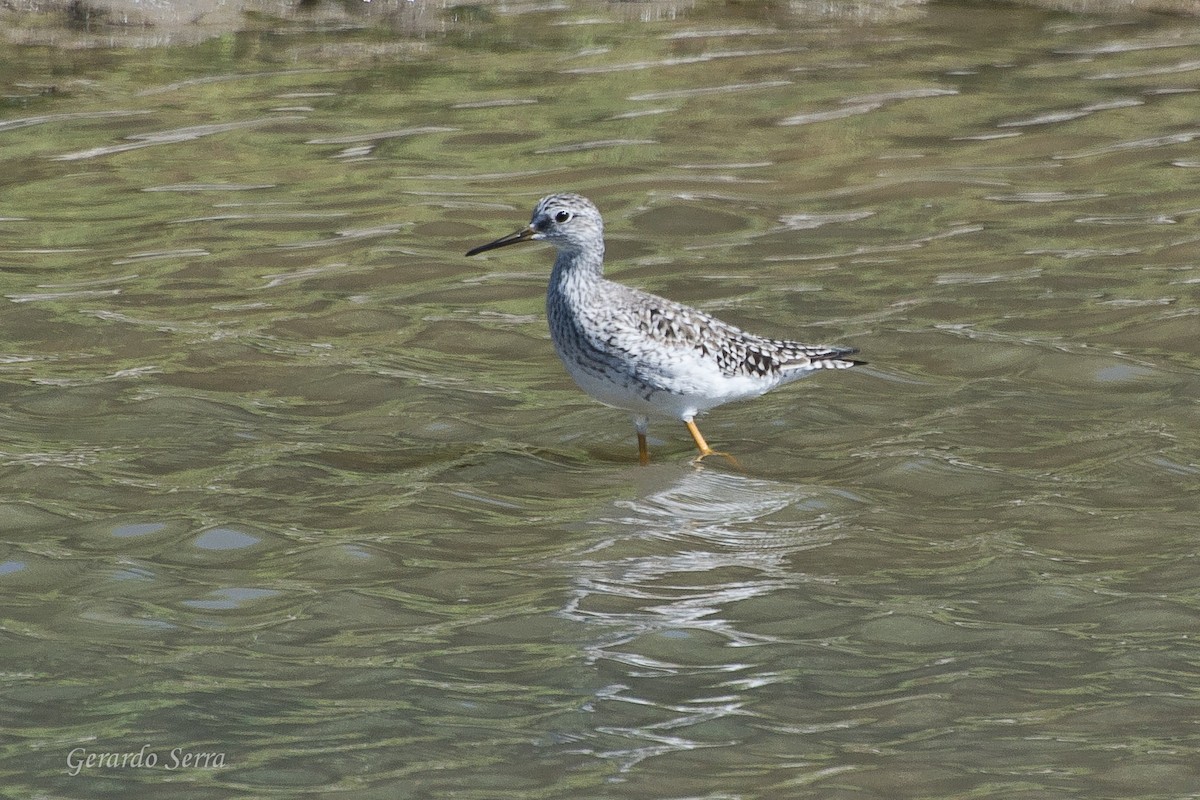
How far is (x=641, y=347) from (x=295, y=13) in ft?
38.6

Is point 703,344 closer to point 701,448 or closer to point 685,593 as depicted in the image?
point 701,448

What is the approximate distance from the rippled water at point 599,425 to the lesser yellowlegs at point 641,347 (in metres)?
0.43

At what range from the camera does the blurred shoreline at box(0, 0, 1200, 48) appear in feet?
63.1

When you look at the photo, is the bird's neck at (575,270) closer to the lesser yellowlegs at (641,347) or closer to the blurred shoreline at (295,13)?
the lesser yellowlegs at (641,347)

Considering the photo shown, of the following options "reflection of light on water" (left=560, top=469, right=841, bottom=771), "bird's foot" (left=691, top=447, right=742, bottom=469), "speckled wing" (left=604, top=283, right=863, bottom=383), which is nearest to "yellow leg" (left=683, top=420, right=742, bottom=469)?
"bird's foot" (left=691, top=447, right=742, bottom=469)

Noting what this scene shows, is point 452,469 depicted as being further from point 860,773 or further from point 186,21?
point 186,21

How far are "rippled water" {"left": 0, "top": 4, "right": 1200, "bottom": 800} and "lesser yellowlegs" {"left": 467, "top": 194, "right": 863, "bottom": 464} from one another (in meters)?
0.43

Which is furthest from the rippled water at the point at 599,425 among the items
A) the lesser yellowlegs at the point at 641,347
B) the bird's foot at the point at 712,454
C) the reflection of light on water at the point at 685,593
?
the lesser yellowlegs at the point at 641,347

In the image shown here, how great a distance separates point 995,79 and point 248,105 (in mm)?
7256

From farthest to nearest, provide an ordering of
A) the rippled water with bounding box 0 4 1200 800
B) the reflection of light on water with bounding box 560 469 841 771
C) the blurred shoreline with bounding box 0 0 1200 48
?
the blurred shoreline with bounding box 0 0 1200 48, the reflection of light on water with bounding box 560 469 841 771, the rippled water with bounding box 0 4 1200 800

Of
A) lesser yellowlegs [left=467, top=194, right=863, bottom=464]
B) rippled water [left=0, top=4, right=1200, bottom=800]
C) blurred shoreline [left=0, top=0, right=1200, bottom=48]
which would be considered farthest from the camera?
blurred shoreline [left=0, top=0, right=1200, bottom=48]

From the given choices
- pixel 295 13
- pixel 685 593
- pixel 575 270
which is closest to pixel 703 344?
pixel 575 270

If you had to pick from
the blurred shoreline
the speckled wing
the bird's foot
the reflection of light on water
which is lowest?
the reflection of light on water

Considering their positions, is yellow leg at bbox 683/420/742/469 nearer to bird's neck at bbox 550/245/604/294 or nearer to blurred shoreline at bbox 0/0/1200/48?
bird's neck at bbox 550/245/604/294
